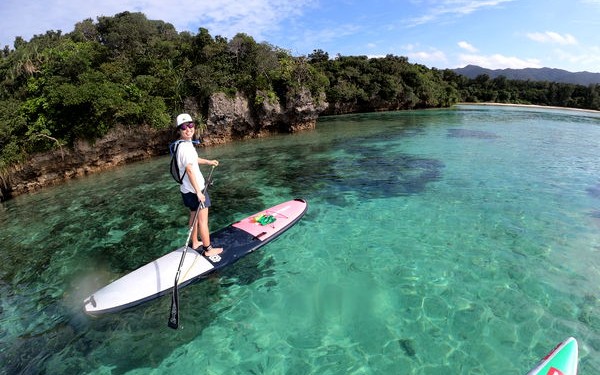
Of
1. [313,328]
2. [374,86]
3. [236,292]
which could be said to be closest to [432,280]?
[313,328]

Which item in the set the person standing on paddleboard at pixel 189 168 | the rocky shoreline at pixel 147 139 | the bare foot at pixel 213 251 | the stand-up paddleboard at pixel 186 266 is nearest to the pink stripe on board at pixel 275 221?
the stand-up paddleboard at pixel 186 266

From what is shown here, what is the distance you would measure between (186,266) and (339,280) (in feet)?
11.1

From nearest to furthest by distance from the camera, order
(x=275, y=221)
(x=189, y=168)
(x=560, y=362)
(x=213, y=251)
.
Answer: (x=560, y=362)
(x=189, y=168)
(x=213, y=251)
(x=275, y=221)

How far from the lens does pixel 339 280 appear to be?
261 inches

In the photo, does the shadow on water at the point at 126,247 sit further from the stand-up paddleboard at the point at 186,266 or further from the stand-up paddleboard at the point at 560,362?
the stand-up paddleboard at the point at 560,362

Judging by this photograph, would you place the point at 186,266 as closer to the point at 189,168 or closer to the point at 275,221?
the point at 189,168

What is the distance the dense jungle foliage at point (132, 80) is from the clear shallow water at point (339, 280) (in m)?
6.94

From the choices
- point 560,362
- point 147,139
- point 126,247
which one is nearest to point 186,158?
point 126,247

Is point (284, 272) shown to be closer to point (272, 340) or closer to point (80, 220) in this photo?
point (272, 340)

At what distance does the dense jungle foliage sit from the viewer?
60.4 feet

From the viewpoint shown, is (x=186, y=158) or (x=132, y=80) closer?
(x=186, y=158)

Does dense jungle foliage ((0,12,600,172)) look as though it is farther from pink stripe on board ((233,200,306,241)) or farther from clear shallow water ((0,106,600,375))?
pink stripe on board ((233,200,306,241))

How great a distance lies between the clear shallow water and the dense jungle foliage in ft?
22.8

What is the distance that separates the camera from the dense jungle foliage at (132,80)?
60.4 feet
